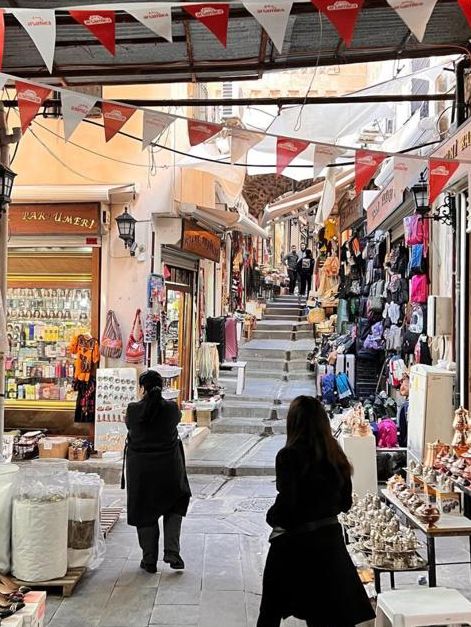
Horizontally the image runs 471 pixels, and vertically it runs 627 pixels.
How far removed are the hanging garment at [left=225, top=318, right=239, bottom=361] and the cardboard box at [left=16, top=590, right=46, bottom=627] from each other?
500 inches

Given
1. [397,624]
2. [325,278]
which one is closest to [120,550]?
[397,624]

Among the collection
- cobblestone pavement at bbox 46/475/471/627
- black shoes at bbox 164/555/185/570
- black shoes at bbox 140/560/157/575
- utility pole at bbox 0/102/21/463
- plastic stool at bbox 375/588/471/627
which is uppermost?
utility pole at bbox 0/102/21/463

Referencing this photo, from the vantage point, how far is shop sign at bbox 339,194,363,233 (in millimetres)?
16684

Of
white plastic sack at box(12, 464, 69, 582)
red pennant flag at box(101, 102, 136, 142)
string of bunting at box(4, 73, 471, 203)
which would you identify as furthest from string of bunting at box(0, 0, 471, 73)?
white plastic sack at box(12, 464, 69, 582)

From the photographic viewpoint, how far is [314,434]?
12.7ft

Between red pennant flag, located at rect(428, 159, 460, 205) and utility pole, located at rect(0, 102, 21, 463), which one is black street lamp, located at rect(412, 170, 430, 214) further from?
utility pole, located at rect(0, 102, 21, 463)

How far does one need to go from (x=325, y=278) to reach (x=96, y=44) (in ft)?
53.9

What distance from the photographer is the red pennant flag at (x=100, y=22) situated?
4961 millimetres

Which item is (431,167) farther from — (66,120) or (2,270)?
(2,270)

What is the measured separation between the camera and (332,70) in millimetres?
17109

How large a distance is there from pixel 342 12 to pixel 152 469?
12.5 feet

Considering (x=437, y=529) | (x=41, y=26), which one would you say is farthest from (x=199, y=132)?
(x=437, y=529)

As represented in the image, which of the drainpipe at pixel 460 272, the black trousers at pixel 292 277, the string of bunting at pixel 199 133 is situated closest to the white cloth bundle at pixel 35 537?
the string of bunting at pixel 199 133

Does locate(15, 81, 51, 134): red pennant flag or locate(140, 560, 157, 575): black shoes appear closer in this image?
locate(15, 81, 51, 134): red pennant flag
